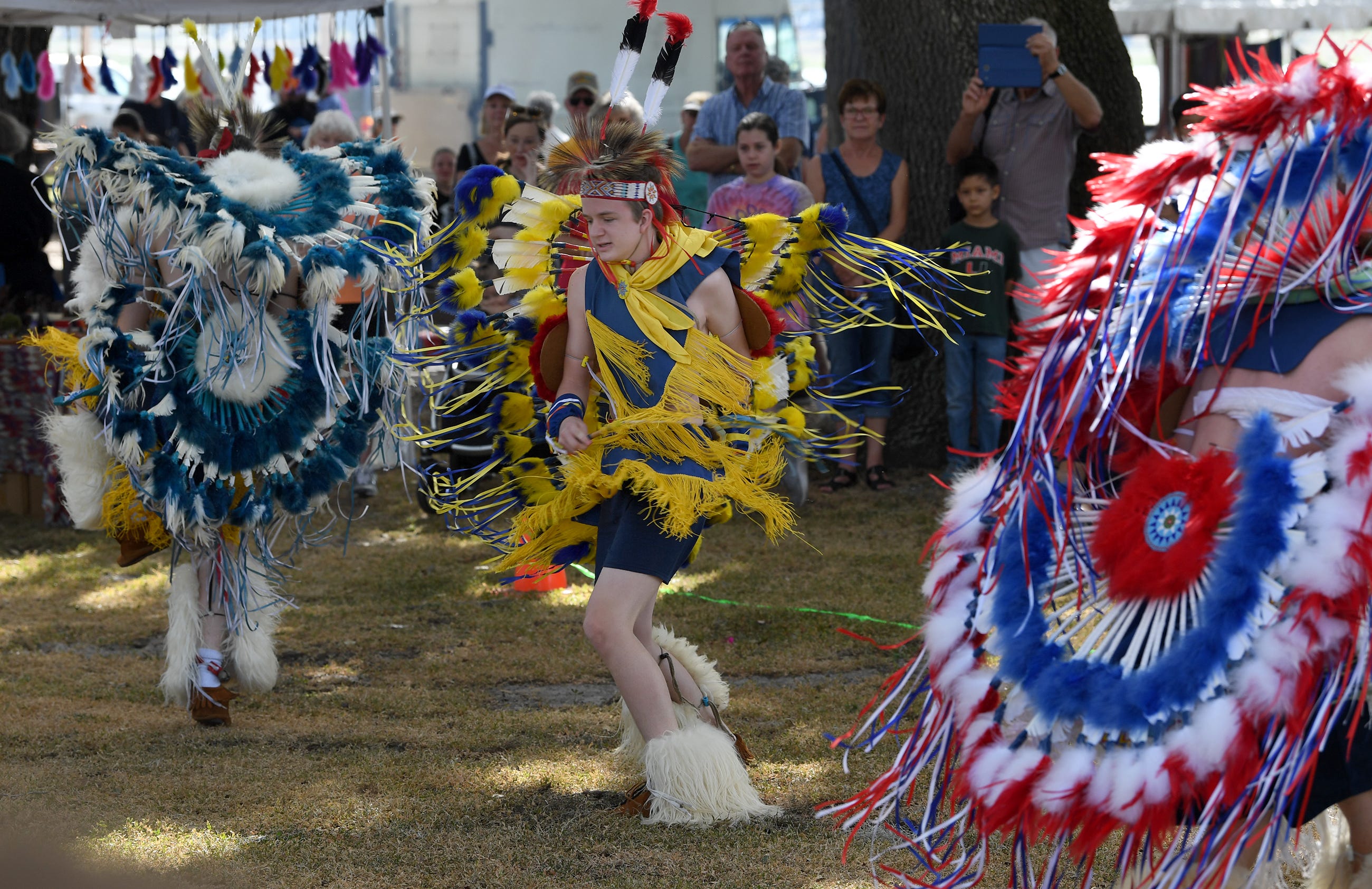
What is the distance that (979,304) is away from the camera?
22.9 ft

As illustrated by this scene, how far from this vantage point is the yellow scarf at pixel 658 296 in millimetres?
3418

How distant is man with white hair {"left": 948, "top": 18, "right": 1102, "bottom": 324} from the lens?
700cm

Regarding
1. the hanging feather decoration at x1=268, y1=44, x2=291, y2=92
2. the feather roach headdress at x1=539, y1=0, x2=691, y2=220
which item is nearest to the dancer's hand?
the feather roach headdress at x1=539, y1=0, x2=691, y2=220

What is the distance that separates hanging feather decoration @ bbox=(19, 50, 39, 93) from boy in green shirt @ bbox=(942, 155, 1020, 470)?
21.2 feet

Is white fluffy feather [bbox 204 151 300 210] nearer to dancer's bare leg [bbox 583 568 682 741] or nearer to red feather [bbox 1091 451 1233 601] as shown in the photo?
dancer's bare leg [bbox 583 568 682 741]

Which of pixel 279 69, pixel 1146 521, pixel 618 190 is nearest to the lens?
pixel 1146 521

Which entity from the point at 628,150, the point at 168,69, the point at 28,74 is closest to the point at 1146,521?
the point at 628,150

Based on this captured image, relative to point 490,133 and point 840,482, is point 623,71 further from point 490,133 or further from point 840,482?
point 490,133

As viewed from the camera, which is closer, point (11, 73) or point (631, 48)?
point (631, 48)

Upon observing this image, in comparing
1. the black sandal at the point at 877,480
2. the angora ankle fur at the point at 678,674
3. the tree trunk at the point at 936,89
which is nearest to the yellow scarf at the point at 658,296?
the angora ankle fur at the point at 678,674

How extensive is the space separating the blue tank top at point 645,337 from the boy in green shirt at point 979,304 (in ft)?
11.6

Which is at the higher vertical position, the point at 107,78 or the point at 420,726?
the point at 107,78

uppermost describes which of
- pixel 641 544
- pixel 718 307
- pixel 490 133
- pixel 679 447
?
pixel 490 133

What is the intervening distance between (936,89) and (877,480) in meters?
2.24
